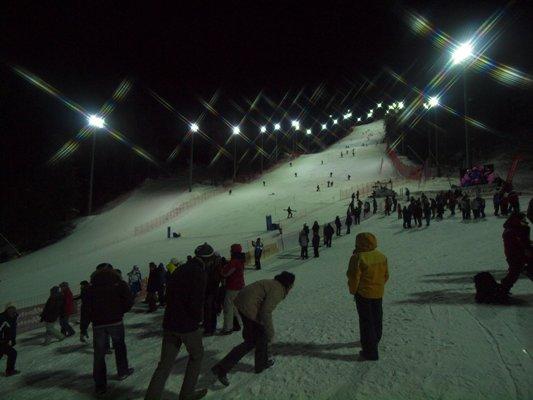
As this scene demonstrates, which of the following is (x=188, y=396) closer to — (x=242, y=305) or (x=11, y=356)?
(x=242, y=305)

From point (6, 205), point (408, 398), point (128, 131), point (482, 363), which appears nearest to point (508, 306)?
point (482, 363)

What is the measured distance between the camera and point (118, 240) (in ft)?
108

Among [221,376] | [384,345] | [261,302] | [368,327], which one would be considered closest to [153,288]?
[221,376]

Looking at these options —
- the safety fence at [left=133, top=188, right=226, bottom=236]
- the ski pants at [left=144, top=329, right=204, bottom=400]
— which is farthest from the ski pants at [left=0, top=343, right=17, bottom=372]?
the safety fence at [left=133, top=188, right=226, bottom=236]

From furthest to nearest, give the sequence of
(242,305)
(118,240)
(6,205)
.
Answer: (6,205), (118,240), (242,305)

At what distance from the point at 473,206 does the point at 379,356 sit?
674 inches

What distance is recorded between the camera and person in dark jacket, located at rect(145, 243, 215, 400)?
3658 millimetres

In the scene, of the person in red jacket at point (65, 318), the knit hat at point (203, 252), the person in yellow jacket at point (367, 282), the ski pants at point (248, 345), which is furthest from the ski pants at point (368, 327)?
the person in red jacket at point (65, 318)

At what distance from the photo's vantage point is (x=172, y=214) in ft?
133

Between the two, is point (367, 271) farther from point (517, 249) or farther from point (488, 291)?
point (517, 249)

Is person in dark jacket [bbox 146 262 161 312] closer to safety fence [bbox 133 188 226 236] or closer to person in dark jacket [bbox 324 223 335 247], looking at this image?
person in dark jacket [bbox 324 223 335 247]

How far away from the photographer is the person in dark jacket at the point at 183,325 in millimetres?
3658

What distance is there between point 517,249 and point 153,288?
9.17 metres

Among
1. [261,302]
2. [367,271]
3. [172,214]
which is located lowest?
[261,302]
